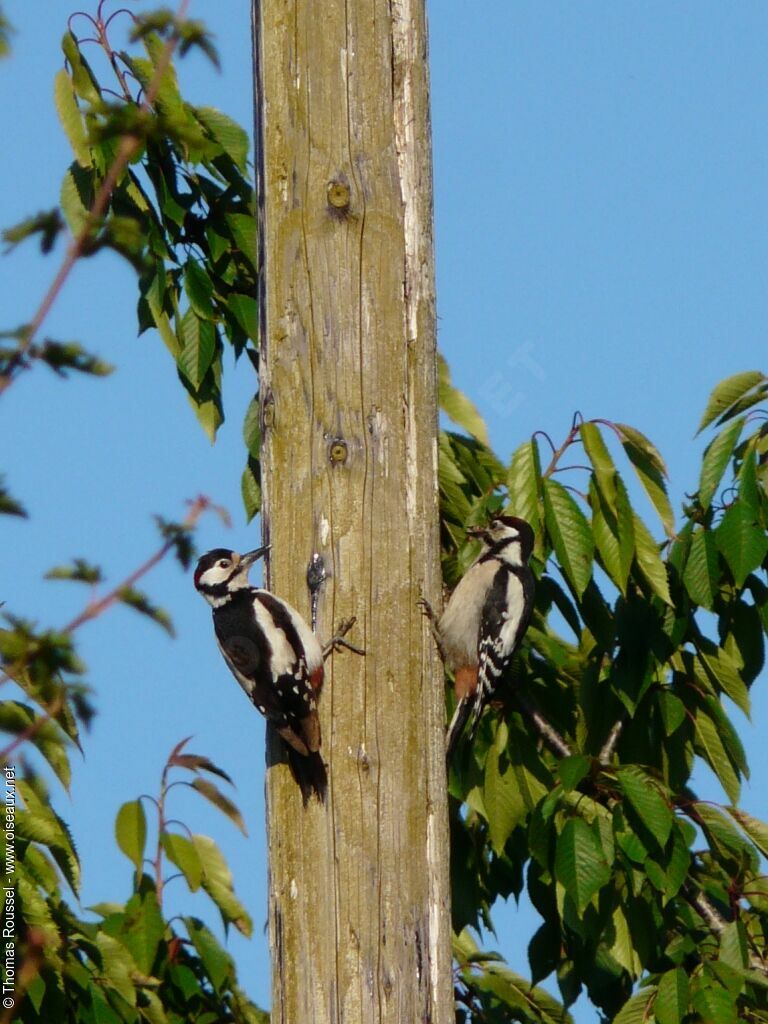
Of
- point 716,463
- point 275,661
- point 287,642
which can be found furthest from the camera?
point 716,463

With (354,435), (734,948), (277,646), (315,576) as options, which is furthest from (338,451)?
(734,948)

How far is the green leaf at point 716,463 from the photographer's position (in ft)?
16.5

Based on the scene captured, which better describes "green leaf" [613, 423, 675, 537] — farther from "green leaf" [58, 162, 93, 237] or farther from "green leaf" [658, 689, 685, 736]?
"green leaf" [58, 162, 93, 237]

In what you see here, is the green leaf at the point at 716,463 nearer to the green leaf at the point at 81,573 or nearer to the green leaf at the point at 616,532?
the green leaf at the point at 616,532

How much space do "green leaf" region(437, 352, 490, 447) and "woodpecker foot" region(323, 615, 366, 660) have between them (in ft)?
5.17

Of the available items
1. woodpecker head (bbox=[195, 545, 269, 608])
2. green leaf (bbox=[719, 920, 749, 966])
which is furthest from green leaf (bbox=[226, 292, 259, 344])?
green leaf (bbox=[719, 920, 749, 966])

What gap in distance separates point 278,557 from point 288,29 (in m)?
1.31

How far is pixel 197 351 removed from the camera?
213 inches

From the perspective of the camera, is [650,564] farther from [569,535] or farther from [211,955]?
[211,955]

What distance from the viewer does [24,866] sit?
4.02m

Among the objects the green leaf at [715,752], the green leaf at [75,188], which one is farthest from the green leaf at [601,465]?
the green leaf at [75,188]

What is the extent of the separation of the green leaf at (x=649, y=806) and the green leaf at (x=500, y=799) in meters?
0.48

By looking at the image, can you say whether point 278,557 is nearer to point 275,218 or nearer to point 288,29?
point 275,218

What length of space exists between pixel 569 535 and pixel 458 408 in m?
0.83
